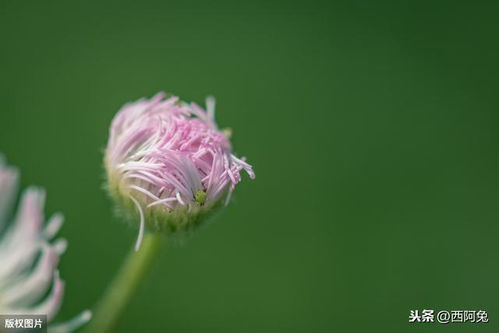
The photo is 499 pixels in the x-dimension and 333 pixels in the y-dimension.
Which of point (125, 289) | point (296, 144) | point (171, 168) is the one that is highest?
point (296, 144)

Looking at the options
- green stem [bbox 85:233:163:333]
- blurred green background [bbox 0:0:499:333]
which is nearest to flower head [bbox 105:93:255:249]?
green stem [bbox 85:233:163:333]

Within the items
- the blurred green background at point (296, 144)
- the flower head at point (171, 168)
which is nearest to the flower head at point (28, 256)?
the flower head at point (171, 168)

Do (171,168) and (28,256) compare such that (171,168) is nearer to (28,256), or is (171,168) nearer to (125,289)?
(125,289)

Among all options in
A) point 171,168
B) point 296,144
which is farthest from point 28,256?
point 296,144

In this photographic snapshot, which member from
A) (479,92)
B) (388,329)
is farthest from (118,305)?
(479,92)

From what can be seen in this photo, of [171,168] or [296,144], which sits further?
[296,144]

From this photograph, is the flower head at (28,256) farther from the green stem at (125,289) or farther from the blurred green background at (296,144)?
→ the blurred green background at (296,144)
